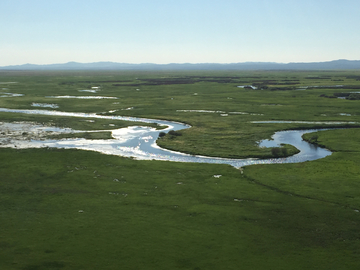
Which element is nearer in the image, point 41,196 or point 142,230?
point 142,230

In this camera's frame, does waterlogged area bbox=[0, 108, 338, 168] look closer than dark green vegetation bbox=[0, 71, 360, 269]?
No

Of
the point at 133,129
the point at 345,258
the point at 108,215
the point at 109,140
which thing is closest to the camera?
the point at 345,258

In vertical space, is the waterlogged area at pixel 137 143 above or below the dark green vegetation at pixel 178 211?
above

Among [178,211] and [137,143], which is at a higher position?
[137,143]

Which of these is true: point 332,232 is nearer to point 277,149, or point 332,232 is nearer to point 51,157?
point 277,149

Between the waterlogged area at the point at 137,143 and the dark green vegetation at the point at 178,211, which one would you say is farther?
the waterlogged area at the point at 137,143

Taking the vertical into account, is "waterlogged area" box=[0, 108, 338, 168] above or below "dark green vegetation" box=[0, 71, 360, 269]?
above

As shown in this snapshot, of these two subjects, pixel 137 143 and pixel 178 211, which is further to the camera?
pixel 137 143

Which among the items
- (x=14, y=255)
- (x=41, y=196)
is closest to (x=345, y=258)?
(x=14, y=255)
